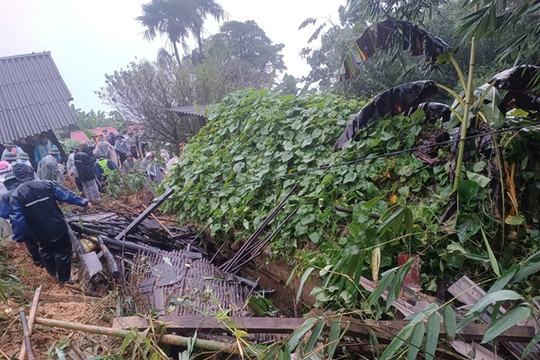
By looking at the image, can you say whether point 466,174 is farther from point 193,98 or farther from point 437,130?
point 193,98

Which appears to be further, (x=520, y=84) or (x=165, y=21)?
(x=165, y=21)

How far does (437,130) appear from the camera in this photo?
3.81 meters

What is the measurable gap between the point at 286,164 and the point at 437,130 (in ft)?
7.08

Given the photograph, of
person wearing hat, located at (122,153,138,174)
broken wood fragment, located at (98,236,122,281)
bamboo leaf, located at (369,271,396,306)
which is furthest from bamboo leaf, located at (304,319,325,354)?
person wearing hat, located at (122,153,138,174)

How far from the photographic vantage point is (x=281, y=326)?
2088mm

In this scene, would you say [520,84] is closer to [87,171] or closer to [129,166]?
[87,171]

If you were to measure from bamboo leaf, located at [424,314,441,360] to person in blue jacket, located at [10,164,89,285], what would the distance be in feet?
14.8

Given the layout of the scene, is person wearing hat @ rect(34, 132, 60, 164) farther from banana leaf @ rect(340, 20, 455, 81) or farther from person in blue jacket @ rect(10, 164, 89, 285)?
banana leaf @ rect(340, 20, 455, 81)

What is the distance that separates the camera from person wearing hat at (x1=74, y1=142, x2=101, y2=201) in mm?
7320

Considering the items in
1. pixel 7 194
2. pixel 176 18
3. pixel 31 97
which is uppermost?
pixel 176 18

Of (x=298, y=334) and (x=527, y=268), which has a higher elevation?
(x=527, y=268)

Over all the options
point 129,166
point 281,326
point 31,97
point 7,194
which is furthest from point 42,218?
point 31,97

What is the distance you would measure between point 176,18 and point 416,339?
2606cm

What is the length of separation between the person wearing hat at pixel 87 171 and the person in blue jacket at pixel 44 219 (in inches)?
130
